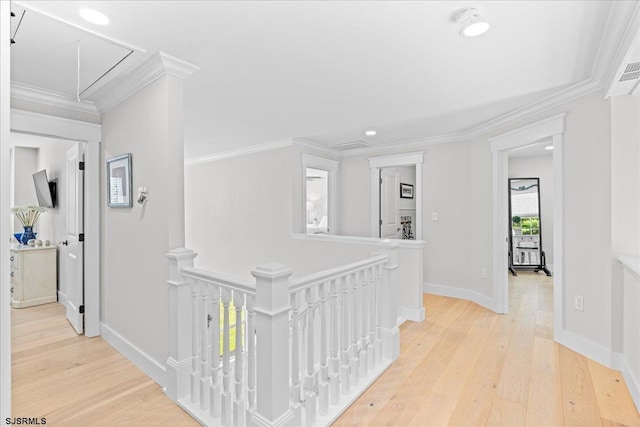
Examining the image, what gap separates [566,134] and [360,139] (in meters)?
2.35

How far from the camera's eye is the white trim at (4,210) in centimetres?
66

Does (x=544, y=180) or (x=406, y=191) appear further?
(x=406, y=191)

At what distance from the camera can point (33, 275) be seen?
4.00 meters

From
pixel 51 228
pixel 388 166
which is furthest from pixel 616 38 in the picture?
pixel 51 228

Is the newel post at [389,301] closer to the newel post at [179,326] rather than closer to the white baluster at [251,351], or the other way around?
the white baluster at [251,351]

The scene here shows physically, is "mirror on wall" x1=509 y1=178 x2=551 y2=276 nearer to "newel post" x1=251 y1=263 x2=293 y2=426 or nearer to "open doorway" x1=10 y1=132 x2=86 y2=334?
"newel post" x1=251 y1=263 x2=293 y2=426

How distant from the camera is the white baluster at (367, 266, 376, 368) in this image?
2.42 meters

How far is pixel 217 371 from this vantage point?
1928 mm

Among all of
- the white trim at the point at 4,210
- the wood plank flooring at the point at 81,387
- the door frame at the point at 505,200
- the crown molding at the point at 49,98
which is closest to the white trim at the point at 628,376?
the door frame at the point at 505,200

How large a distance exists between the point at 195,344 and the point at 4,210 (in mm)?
1657

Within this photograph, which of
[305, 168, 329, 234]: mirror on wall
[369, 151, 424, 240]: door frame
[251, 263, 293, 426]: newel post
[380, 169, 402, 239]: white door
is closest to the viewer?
[251, 263, 293, 426]: newel post

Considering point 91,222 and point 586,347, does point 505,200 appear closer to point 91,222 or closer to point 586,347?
point 586,347

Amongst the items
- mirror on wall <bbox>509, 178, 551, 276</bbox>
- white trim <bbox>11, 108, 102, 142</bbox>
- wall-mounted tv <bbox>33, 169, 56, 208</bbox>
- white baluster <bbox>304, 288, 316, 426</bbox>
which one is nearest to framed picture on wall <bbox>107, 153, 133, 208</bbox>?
white trim <bbox>11, 108, 102, 142</bbox>

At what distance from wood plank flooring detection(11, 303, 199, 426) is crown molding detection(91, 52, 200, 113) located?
2.13 metres
